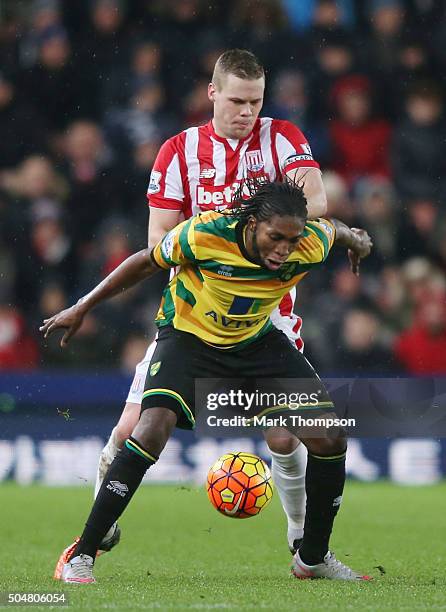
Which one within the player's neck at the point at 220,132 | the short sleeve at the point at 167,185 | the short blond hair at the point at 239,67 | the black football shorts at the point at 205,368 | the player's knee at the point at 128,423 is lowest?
the player's knee at the point at 128,423

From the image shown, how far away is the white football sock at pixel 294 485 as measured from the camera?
20.2 ft

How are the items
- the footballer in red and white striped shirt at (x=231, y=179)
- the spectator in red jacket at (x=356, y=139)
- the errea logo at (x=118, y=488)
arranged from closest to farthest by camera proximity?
the errea logo at (x=118, y=488), the footballer in red and white striped shirt at (x=231, y=179), the spectator in red jacket at (x=356, y=139)

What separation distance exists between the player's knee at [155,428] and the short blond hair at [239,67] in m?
1.61

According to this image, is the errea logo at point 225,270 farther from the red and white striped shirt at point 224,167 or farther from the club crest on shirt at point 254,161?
the club crest on shirt at point 254,161

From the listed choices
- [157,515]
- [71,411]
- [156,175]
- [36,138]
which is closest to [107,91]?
[36,138]

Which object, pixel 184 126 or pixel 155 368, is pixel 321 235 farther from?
pixel 184 126

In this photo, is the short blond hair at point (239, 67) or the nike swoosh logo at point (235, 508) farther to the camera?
the short blond hair at point (239, 67)

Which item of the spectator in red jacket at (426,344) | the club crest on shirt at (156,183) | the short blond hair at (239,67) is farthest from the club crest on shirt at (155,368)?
the spectator in red jacket at (426,344)

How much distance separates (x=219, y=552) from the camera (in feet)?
22.6

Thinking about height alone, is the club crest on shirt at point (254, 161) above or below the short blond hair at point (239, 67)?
below

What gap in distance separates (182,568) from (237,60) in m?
2.43

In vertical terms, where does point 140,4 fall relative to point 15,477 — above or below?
above

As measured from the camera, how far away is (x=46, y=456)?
10.7 m

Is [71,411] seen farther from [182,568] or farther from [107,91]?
[182,568]
